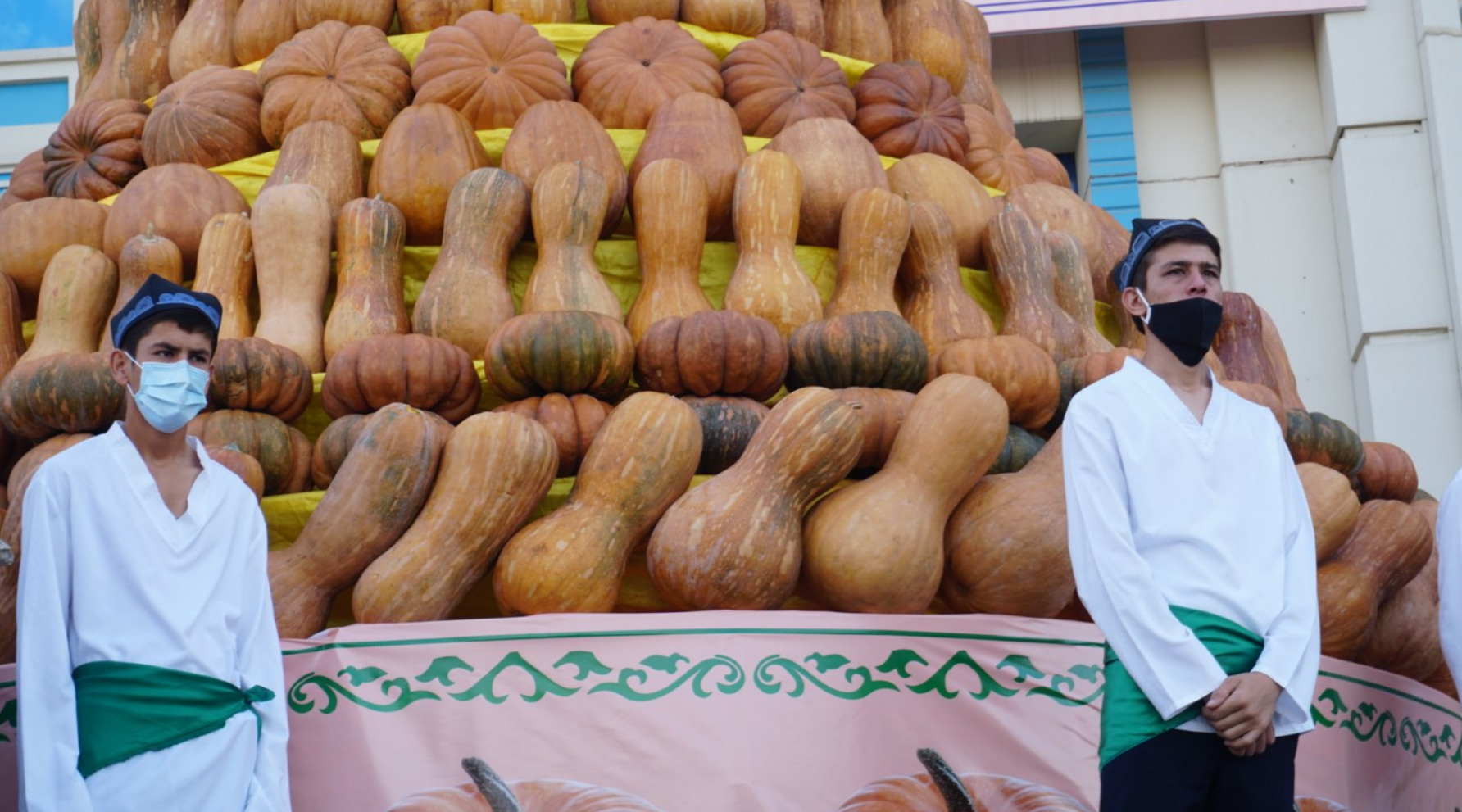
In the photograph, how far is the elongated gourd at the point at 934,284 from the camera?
4930mm

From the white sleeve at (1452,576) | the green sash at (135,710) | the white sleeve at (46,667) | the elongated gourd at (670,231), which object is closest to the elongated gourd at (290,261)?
the elongated gourd at (670,231)

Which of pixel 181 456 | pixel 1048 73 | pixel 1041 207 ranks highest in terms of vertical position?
pixel 1048 73

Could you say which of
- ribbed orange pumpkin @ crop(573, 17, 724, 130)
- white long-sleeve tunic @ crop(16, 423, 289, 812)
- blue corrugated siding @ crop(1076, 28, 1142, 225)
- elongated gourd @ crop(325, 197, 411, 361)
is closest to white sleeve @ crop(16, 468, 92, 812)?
white long-sleeve tunic @ crop(16, 423, 289, 812)

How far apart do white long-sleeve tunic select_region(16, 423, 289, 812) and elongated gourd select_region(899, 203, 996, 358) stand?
7.95 feet

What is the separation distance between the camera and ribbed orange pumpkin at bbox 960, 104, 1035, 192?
6.18 meters

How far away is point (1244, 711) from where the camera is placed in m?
2.81

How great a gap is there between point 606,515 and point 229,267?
168cm

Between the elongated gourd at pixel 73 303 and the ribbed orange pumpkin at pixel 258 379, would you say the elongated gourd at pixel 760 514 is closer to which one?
the ribbed orange pumpkin at pixel 258 379

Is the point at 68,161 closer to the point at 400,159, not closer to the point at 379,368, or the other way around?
the point at 400,159

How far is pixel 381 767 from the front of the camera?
3.46 meters

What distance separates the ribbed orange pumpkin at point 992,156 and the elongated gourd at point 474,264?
1873mm

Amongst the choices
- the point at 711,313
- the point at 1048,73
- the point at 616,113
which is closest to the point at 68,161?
the point at 616,113

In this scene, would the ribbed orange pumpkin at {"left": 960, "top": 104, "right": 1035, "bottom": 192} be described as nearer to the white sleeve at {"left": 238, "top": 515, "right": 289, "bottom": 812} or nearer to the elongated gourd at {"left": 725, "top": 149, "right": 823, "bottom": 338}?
the elongated gourd at {"left": 725, "top": 149, "right": 823, "bottom": 338}

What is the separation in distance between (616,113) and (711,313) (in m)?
1.50
